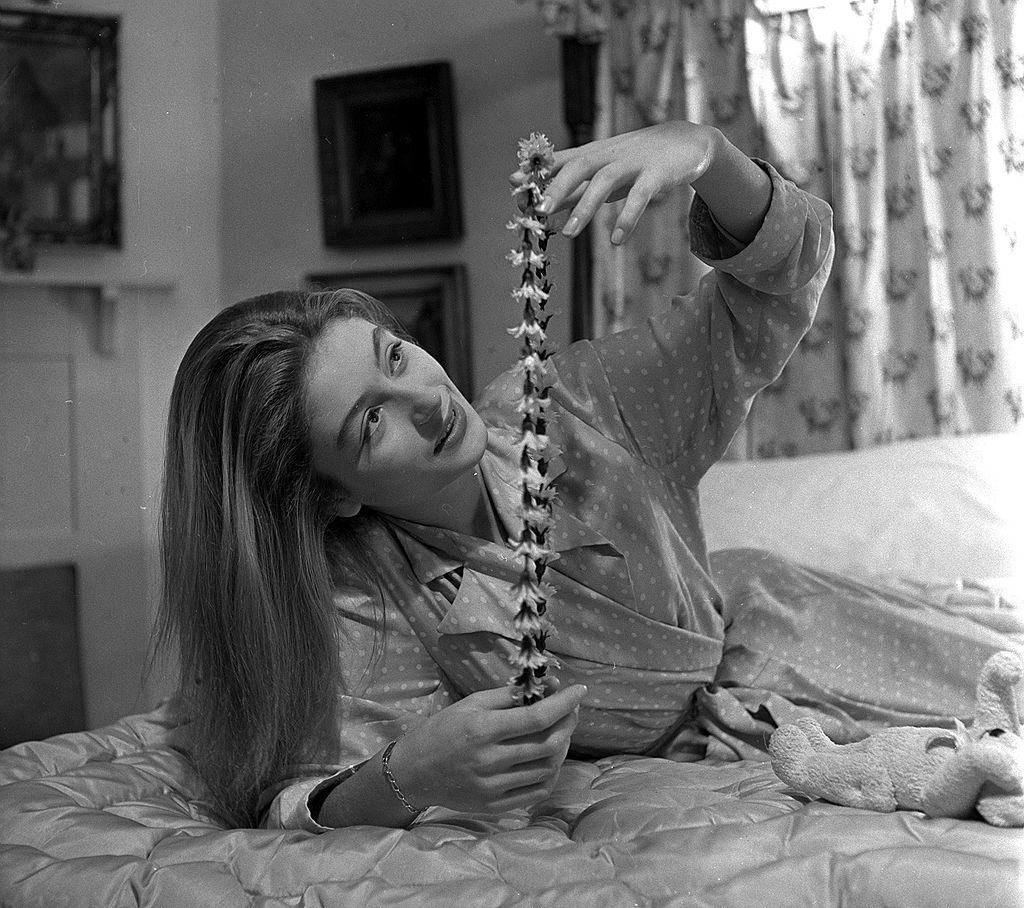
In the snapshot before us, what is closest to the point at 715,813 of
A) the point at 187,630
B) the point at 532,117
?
the point at 187,630

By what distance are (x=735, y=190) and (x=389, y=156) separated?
55cm

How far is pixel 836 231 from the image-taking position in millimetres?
1195

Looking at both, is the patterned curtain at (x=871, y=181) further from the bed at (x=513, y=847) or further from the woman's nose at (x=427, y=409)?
the woman's nose at (x=427, y=409)

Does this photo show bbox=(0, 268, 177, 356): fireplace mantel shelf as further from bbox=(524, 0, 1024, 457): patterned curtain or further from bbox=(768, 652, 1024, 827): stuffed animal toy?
bbox=(768, 652, 1024, 827): stuffed animal toy

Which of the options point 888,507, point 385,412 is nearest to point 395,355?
point 385,412

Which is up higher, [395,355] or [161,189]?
[161,189]

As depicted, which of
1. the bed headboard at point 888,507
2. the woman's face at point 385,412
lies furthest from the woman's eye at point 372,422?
the bed headboard at point 888,507

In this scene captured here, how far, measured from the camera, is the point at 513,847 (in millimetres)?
590

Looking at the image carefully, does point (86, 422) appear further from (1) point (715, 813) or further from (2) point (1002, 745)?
(2) point (1002, 745)

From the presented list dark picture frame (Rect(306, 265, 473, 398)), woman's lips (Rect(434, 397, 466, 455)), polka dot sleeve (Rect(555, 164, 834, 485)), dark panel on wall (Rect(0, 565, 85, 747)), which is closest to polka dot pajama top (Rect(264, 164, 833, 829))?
polka dot sleeve (Rect(555, 164, 834, 485))

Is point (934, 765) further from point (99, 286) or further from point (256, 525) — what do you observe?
point (99, 286)

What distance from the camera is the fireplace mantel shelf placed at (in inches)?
42.0

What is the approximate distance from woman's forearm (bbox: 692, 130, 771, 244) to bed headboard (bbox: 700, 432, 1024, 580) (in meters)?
0.49

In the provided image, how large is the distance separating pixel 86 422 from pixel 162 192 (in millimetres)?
236
